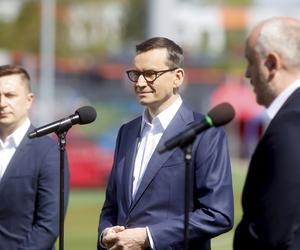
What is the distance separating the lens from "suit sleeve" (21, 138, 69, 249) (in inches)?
317

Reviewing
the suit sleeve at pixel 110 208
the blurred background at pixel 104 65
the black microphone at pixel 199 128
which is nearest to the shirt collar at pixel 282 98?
the black microphone at pixel 199 128

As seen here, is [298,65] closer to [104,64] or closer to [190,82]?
[190,82]

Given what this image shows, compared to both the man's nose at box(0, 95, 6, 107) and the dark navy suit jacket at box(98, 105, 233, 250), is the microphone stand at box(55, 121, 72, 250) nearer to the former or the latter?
the dark navy suit jacket at box(98, 105, 233, 250)

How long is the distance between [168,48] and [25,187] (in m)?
1.44

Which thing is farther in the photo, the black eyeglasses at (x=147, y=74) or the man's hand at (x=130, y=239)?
the black eyeglasses at (x=147, y=74)

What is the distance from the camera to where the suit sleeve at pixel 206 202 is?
7.12 m

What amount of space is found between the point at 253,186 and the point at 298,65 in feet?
2.03

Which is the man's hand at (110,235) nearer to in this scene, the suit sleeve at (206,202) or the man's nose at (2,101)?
the suit sleeve at (206,202)

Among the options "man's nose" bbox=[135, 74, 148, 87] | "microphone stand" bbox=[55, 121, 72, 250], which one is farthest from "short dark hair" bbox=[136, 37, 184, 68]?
"microphone stand" bbox=[55, 121, 72, 250]

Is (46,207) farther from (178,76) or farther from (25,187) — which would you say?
(178,76)

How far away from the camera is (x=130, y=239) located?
713cm

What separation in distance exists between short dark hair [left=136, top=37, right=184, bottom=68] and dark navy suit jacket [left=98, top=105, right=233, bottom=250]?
27 centimetres

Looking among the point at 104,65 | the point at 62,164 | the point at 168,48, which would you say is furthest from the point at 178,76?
the point at 104,65

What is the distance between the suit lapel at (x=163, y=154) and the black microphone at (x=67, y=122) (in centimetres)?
46
